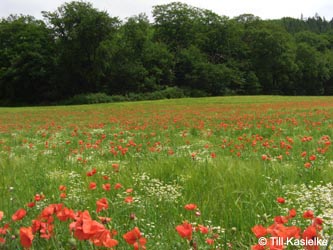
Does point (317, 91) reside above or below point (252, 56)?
below

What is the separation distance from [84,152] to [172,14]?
79754mm

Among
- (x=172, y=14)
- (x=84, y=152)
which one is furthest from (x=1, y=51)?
(x=84, y=152)

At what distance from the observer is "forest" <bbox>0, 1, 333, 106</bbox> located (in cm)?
6694

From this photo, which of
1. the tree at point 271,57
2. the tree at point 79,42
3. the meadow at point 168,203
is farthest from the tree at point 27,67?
the meadow at point 168,203

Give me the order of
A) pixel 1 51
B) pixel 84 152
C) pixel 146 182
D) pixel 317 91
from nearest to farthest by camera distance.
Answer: pixel 146 182, pixel 84 152, pixel 1 51, pixel 317 91

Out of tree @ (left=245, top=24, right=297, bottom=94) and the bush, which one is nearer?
the bush

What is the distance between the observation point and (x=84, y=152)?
765 centimetres

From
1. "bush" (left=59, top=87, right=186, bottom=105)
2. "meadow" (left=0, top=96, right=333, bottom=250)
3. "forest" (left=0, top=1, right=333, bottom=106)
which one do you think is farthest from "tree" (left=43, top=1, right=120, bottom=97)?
"meadow" (left=0, top=96, right=333, bottom=250)

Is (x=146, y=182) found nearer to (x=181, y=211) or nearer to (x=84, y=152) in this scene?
(x=181, y=211)

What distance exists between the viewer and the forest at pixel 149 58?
66.9 m

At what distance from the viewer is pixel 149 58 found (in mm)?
72188

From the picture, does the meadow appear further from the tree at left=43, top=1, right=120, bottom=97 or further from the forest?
the tree at left=43, top=1, right=120, bottom=97

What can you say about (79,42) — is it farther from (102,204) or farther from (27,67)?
(102,204)

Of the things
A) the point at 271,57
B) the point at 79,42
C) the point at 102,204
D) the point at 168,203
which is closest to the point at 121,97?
the point at 79,42
